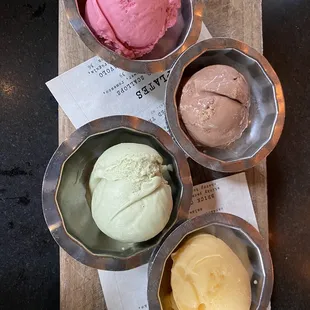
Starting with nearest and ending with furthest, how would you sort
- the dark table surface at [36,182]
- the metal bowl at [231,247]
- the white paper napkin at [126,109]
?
1. the metal bowl at [231,247]
2. the white paper napkin at [126,109]
3. the dark table surface at [36,182]

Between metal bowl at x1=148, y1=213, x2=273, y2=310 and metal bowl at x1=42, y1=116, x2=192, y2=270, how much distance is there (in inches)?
1.8

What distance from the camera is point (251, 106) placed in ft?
3.90

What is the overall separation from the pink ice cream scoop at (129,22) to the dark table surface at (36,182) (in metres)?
0.31

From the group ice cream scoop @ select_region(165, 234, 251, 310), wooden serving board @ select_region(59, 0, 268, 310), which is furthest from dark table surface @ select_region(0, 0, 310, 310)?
ice cream scoop @ select_region(165, 234, 251, 310)

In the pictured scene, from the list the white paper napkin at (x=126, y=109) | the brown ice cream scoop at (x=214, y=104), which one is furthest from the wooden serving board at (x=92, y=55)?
the brown ice cream scoop at (x=214, y=104)

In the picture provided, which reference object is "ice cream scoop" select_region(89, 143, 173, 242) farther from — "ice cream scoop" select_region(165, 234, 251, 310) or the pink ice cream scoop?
the pink ice cream scoop

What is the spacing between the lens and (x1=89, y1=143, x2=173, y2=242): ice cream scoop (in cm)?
100

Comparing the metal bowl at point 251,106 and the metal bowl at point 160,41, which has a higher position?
the metal bowl at point 160,41

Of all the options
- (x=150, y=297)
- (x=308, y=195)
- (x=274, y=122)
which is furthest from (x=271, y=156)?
(x=150, y=297)

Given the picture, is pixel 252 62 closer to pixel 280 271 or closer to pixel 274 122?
pixel 274 122

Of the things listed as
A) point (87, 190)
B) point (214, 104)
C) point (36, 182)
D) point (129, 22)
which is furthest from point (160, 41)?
point (36, 182)

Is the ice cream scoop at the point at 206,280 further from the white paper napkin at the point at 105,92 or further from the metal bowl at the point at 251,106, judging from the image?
the white paper napkin at the point at 105,92

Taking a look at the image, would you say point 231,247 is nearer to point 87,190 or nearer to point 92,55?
point 87,190

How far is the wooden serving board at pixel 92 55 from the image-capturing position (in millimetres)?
1126
